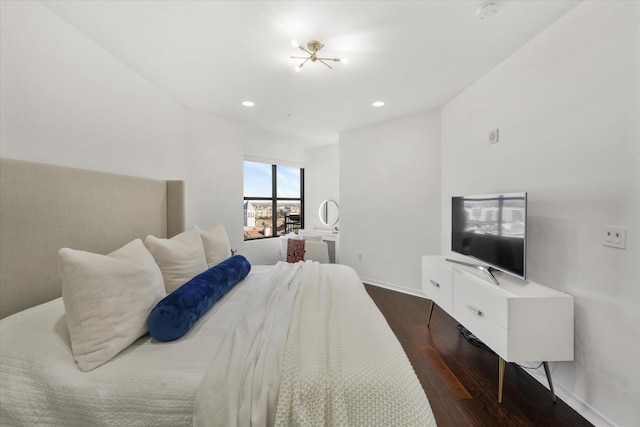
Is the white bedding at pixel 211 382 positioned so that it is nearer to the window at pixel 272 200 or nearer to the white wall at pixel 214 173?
the white wall at pixel 214 173

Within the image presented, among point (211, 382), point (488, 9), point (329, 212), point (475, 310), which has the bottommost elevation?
A: point (475, 310)

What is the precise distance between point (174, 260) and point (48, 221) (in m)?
0.64

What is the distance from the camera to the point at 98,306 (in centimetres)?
102

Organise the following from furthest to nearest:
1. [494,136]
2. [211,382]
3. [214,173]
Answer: [214,173] < [494,136] < [211,382]

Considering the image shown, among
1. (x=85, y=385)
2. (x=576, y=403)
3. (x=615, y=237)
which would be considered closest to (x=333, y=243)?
(x=576, y=403)

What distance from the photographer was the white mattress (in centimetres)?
87

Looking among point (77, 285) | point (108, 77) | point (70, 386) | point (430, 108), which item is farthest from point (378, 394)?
point (430, 108)

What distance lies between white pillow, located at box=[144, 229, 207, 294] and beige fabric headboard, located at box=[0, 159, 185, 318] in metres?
0.38

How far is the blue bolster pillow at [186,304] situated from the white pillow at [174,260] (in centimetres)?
13

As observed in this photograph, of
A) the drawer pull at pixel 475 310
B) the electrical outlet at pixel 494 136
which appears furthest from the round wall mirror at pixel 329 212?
the drawer pull at pixel 475 310

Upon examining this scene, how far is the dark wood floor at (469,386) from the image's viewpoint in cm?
149

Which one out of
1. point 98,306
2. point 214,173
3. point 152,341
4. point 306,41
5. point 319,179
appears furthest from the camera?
point 319,179

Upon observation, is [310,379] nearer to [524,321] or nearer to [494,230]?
[524,321]

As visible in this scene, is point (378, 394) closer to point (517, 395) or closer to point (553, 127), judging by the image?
point (517, 395)
